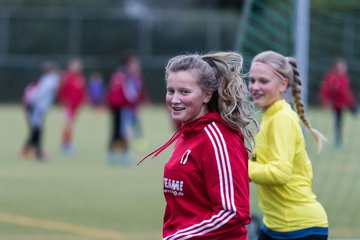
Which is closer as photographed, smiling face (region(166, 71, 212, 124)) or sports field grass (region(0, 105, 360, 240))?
smiling face (region(166, 71, 212, 124))

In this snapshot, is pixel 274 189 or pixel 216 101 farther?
pixel 274 189

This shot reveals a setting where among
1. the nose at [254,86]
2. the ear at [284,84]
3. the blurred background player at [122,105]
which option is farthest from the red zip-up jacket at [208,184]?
the blurred background player at [122,105]

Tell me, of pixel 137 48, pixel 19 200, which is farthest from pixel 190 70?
pixel 137 48

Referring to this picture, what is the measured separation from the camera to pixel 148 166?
17719mm

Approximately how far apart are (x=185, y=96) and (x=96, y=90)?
3709cm

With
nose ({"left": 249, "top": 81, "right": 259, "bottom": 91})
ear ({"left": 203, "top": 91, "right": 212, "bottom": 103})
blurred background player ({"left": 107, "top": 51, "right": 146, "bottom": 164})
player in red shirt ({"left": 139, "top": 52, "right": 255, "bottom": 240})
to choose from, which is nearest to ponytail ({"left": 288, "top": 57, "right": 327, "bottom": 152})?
nose ({"left": 249, "top": 81, "right": 259, "bottom": 91})

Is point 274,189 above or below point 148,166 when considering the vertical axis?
above

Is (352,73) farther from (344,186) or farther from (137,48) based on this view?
(137,48)

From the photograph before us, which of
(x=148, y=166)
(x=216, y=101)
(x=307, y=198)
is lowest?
(x=148, y=166)

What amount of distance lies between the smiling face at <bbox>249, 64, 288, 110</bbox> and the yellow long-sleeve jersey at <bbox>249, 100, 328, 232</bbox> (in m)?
0.12

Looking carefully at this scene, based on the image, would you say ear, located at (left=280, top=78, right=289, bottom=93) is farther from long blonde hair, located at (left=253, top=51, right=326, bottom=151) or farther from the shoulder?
the shoulder

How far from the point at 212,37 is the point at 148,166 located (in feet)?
84.3

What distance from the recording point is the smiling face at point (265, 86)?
5934 millimetres

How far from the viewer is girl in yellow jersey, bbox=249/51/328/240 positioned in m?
5.57
